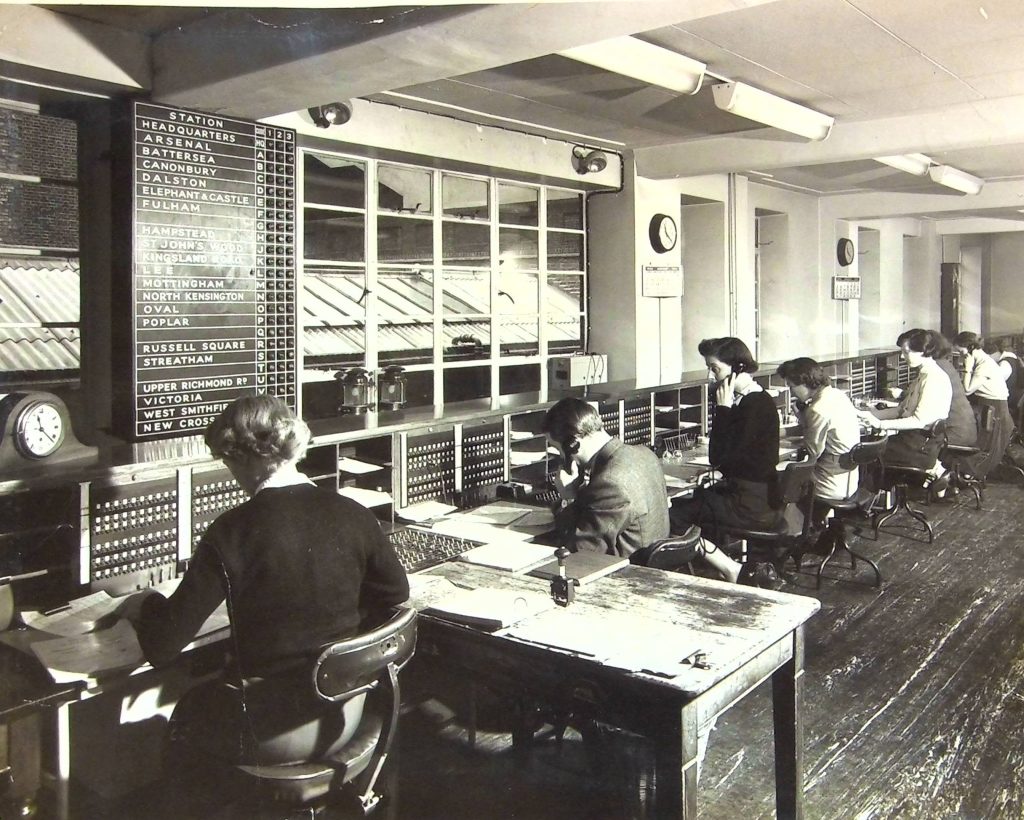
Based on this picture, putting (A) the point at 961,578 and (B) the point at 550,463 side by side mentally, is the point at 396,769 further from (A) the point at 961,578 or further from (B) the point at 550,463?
(A) the point at 961,578

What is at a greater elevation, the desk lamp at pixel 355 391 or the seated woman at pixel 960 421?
the desk lamp at pixel 355 391

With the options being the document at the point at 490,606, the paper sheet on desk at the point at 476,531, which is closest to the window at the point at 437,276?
the paper sheet on desk at the point at 476,531

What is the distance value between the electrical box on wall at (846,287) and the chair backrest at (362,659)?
8.37 metres

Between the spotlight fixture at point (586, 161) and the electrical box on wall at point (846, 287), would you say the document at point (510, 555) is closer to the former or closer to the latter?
the spotlight fixture at point (586, 161)

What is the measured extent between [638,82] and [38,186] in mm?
2885

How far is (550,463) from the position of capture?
15.8 feet

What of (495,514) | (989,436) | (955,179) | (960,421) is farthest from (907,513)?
(495,514)

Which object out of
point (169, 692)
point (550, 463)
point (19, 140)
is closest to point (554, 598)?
point (169, 692)

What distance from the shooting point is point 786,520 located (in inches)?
191

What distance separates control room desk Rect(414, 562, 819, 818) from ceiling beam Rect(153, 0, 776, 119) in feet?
5.50

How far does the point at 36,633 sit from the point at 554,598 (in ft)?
4.78

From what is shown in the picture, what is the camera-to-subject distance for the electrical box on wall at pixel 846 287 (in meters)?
9.59

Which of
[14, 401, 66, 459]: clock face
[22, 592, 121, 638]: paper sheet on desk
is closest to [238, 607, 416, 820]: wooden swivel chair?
[22, 592, 121, 638]: paper sheet on desk

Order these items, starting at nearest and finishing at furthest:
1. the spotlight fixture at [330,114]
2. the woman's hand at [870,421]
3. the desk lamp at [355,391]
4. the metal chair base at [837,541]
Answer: the spotlight fixture at [330,114] < the desk lamp at [355,391] < the metal chair base at [837,541] < the woman's hand at [870,421]
